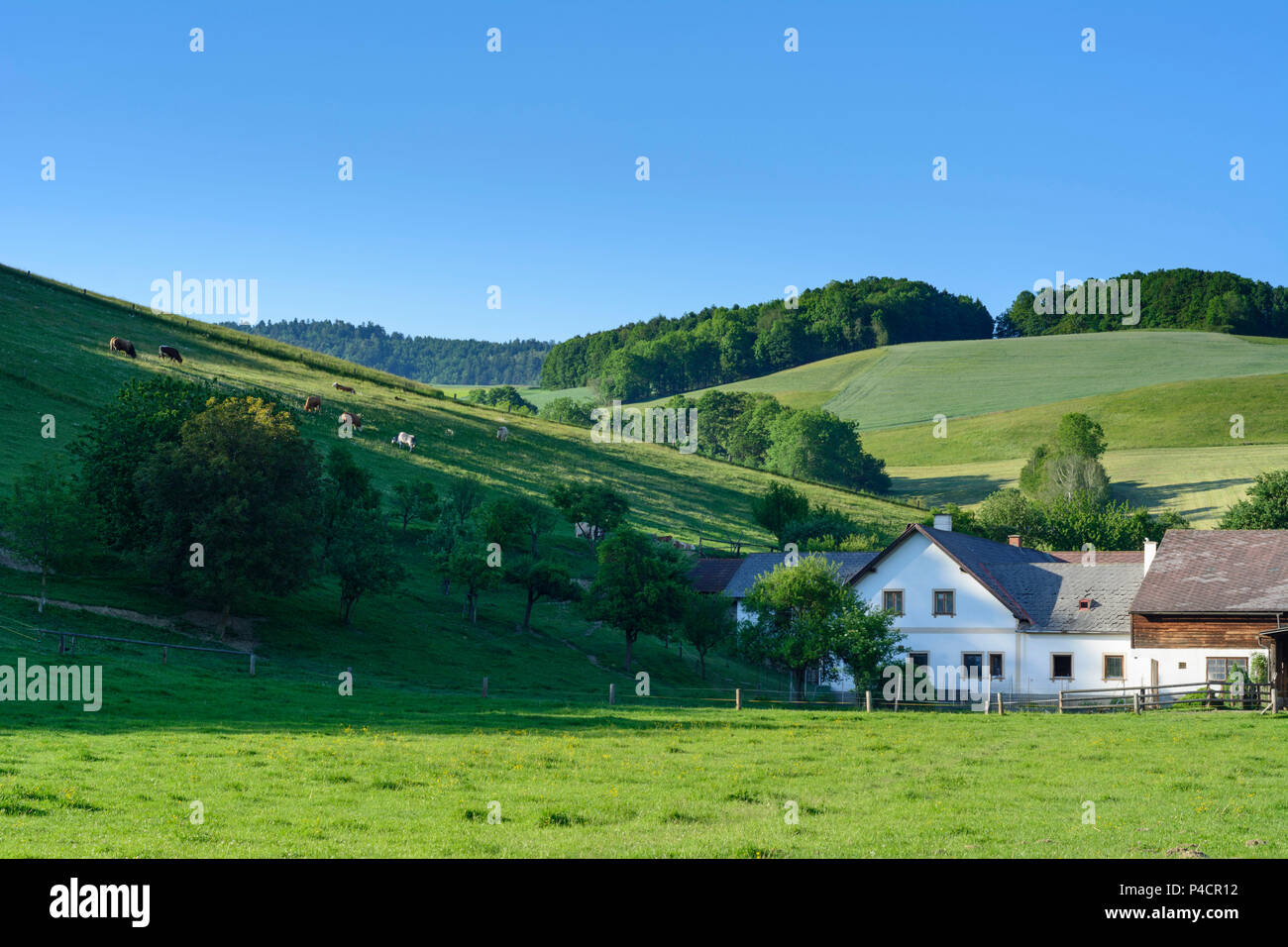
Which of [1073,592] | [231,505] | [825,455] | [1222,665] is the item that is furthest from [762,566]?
[825,455]

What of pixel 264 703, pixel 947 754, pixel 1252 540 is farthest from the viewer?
pixel 1252 540

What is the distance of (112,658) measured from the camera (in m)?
41.4

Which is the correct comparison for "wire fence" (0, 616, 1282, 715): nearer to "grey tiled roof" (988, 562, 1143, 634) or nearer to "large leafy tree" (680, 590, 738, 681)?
"grey tiled roof" (988, 562, 1143, 634)

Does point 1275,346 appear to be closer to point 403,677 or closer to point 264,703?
point 403,677

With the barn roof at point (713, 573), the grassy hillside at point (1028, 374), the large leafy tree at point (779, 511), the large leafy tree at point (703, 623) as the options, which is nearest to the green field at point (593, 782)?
the large leafy tree at point (703, 623)

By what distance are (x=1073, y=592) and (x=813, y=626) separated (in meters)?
17.6

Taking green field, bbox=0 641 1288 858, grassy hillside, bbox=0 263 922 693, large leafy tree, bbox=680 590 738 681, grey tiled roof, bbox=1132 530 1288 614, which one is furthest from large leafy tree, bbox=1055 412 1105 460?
green field, bbox=0 641 1288 858

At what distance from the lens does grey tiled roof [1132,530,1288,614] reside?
173 ft

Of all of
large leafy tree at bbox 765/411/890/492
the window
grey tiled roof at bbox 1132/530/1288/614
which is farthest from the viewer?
large leafy tree at bbox 765/411/890/492

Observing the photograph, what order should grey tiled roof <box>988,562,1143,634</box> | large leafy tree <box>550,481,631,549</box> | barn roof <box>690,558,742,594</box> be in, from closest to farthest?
grey tiled roof <box>988,562,1143,634</box> → barn roof <box>690,558,742,594</box> → large leafy tree <box>550,481,631,549</box>

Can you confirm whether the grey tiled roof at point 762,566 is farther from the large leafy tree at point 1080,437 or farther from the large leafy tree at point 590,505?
the large leafy tree at point 1080,437

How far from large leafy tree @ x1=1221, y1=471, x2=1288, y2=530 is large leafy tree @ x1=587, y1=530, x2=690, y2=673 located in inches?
2109
